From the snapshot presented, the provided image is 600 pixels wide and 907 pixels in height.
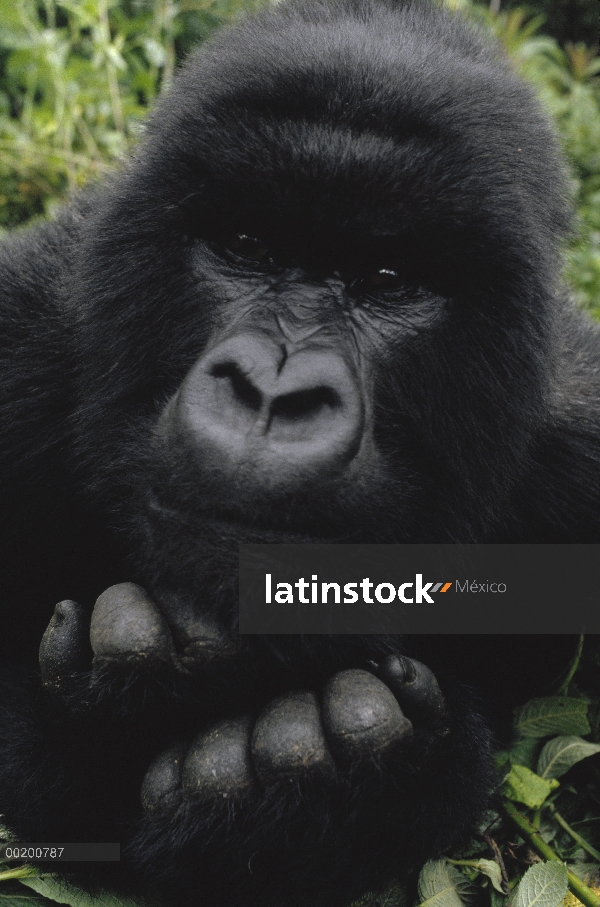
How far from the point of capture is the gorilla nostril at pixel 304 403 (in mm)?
1928

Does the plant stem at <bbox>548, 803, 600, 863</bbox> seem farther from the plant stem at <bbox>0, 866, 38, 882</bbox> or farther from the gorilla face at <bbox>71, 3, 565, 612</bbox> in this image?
the plant stem at <bbox>0, 866, 38, 882</bbox>

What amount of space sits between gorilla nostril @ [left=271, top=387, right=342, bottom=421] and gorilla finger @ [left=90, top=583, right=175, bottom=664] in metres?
0.57

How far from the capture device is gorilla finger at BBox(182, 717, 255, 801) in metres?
2.13

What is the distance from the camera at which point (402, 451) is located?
7.59 feet

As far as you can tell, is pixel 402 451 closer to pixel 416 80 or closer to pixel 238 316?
pixel 238 316

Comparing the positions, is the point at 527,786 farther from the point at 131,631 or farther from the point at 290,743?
the point at 131,631

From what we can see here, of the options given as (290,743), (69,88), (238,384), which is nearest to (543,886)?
(290,743)

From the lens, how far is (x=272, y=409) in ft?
6.29

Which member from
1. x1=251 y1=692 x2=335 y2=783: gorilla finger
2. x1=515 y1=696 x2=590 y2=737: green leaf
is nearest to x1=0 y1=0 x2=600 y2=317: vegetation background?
x1=515 y1=696 x2=590 y2=737: green leaf

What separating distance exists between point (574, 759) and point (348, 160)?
181 centimetres

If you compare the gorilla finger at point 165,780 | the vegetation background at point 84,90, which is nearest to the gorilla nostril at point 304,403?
the gorilla finger at point 165,780

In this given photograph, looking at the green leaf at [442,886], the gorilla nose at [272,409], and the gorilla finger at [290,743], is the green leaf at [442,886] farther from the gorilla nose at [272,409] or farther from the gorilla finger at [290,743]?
the gorilla nose at [272,409]

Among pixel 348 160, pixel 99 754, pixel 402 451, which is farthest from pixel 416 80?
pixel 99 754

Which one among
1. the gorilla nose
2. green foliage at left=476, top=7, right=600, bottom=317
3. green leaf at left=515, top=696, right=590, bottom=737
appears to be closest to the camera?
the gorilla nose
